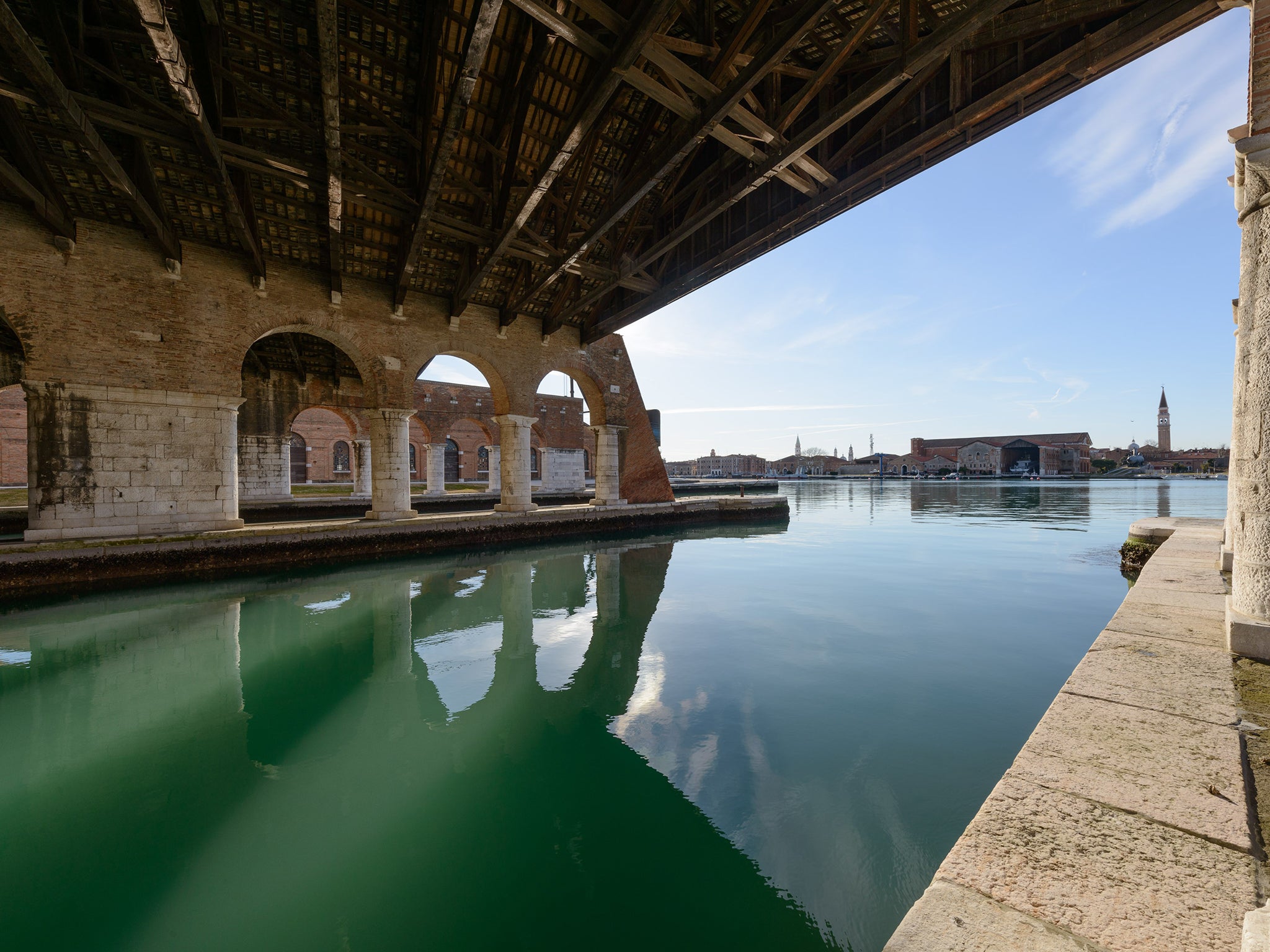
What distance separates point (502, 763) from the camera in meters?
3.48

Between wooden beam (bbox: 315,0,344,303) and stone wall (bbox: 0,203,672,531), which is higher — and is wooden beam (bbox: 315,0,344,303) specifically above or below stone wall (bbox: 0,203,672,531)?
above

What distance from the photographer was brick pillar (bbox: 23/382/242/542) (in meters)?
8.68

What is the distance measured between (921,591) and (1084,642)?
103 inches

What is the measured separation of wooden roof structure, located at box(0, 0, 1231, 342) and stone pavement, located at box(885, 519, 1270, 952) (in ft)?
20.0

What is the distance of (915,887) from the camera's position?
230 cm

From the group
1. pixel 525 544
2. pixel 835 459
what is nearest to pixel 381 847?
pixel 525 544

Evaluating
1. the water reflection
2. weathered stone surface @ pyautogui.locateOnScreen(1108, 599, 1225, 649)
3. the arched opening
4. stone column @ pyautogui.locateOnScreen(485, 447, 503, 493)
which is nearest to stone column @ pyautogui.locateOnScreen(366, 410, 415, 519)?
the arched opening

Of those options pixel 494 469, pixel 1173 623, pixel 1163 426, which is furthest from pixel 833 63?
pixel 1163 426

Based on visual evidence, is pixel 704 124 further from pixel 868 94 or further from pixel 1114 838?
pixel 1114 838

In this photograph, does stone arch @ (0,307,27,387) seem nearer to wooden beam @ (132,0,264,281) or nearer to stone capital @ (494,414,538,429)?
wooden beam @ (132,0,264,281)

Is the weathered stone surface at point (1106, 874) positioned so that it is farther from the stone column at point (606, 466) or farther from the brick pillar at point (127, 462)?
the stone column at point (606, 466)

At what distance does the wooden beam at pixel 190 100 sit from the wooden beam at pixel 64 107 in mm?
985

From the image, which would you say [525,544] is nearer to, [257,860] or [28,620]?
[28,620]

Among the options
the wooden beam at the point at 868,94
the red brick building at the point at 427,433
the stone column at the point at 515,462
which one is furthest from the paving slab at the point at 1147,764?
the red brick building at the point at 427,433
